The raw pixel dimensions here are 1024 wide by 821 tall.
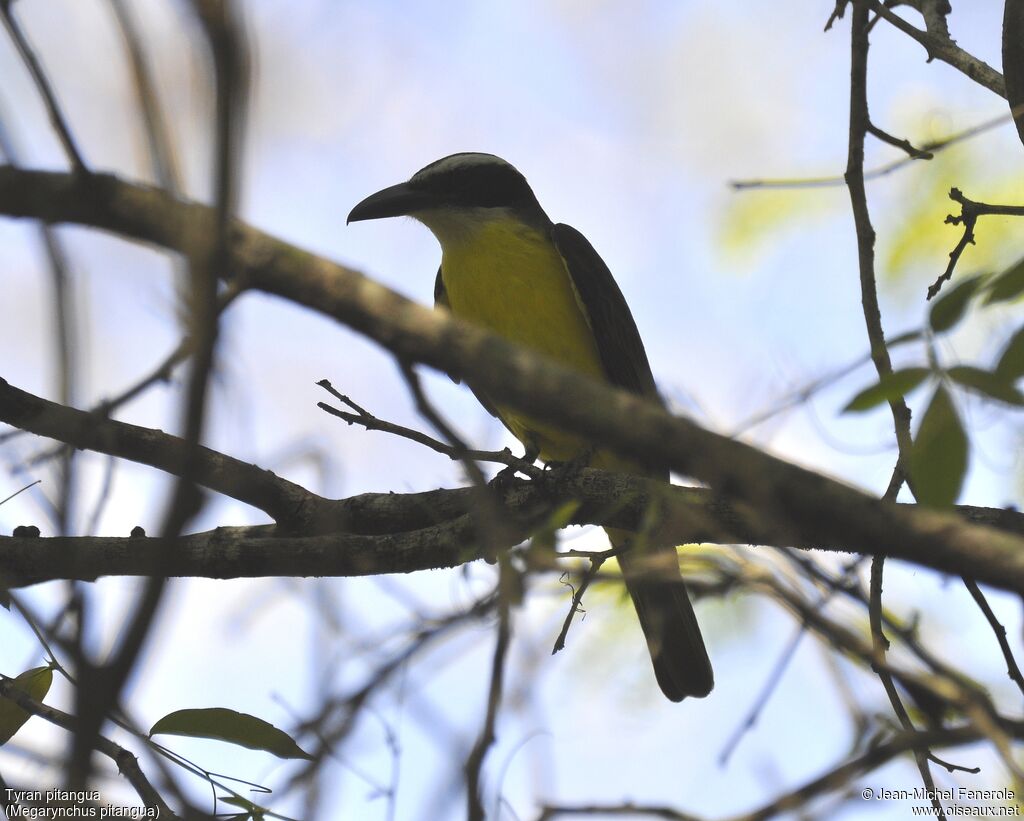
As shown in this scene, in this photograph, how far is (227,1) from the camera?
3.17 feet

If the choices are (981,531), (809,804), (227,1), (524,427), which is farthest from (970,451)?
(524,427)

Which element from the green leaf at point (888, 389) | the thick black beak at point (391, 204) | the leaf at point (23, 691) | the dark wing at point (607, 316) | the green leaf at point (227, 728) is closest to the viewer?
the green leaf at point (888, 389)

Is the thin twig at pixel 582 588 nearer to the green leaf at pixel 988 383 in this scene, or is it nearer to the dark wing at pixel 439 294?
the green leaf at pixel 988 383

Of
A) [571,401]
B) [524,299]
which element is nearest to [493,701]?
[571,401]

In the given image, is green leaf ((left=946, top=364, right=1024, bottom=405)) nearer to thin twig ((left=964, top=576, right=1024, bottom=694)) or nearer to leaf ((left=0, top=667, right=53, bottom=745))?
thin twig ((left=964, top=576, right=1024, bottom=694))

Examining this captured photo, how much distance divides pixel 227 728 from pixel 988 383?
1.63 metres

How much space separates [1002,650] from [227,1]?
7.93ft

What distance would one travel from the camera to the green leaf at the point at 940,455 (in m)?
1.58

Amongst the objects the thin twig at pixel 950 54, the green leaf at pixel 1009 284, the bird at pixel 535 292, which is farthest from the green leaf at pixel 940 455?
the bird at pixel 535 292

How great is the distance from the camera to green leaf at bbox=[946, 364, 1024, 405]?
1496 millimetres

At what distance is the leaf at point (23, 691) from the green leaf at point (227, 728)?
1.28 feet

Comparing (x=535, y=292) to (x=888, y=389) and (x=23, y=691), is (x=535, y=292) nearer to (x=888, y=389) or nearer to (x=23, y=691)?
(x=23, y=691)

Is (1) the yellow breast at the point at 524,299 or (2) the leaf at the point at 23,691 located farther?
(1) the yellow breast at the point at 524,299

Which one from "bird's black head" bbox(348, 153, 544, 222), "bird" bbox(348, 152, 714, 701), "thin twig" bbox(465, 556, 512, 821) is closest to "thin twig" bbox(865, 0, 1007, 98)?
"bird" bbox(348, 152, 714, 701)
